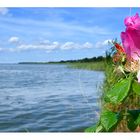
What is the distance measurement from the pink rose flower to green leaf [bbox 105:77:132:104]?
0.04 meters

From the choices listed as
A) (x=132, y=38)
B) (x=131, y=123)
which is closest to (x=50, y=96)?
(x=131, y=123)

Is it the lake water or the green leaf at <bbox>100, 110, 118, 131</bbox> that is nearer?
the green leaf at <bbox>100, 110, 118, 131</bbox>

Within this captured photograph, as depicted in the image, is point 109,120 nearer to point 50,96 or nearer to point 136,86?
point 136,86

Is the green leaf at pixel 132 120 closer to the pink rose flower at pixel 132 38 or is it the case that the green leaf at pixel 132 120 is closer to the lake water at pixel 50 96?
the pink rose flower at pixel 132 38

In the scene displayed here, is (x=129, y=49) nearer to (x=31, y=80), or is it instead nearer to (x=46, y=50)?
(x=46, y=50)

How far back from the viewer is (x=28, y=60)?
1.61 m

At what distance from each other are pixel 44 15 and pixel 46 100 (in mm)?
682

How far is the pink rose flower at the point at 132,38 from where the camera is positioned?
22.4 inches

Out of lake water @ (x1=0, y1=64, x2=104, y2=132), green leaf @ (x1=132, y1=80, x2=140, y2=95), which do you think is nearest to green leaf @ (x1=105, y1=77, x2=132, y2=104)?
green leaf @ (x1=132, y1=80, x2=140, y2=95)

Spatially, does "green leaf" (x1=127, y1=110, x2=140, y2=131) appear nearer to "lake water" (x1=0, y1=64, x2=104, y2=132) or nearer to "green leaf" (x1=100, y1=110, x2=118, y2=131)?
"green leaf" (x1=100, y1=110, x2=118, y2=131)

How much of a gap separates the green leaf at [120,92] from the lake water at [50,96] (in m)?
1.28

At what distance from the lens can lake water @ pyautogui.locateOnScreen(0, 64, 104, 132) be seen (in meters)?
2.06
